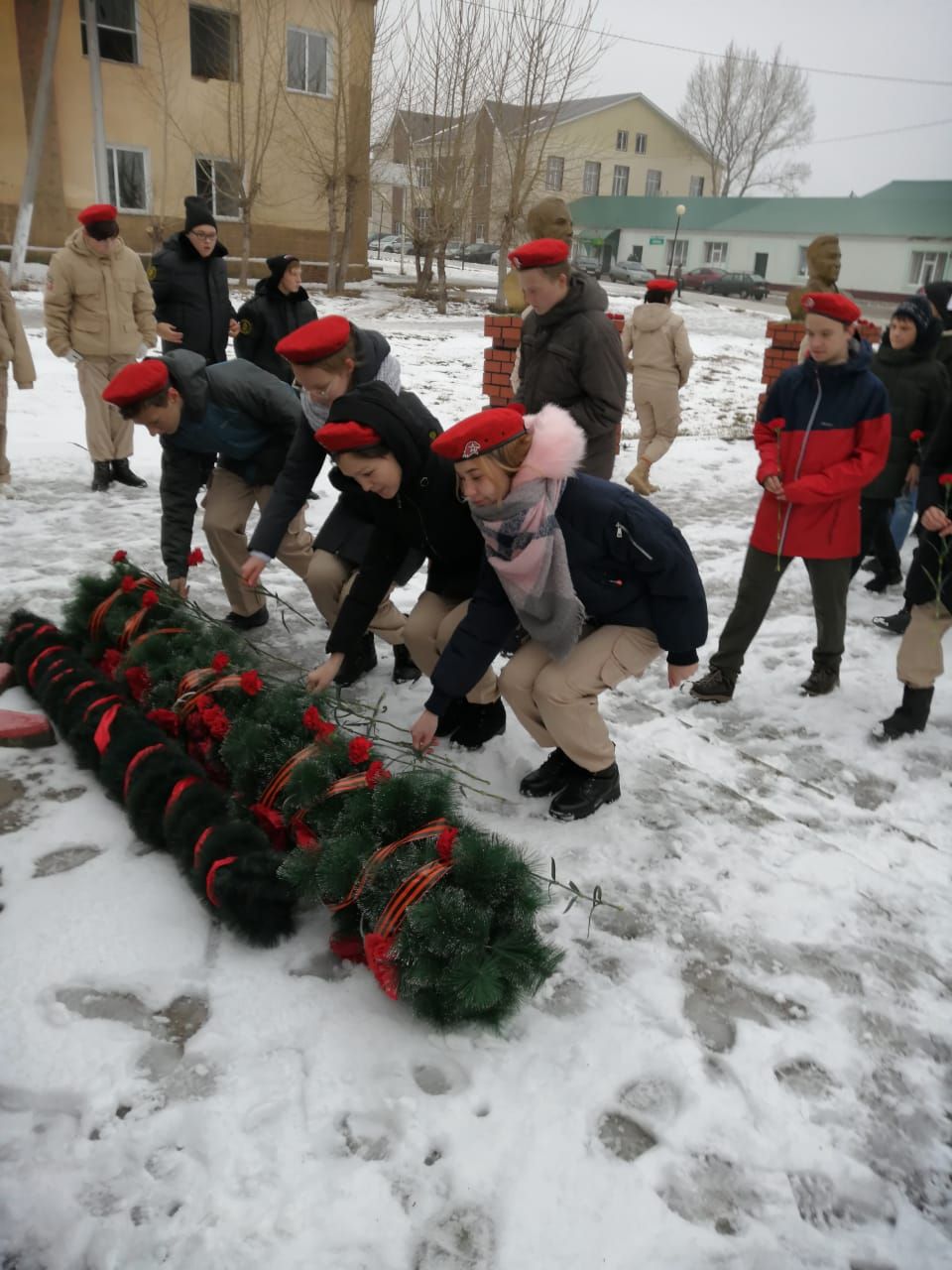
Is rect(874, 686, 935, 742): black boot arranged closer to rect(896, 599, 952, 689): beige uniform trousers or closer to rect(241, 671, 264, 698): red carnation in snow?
rect(896, 599, 952, 689): beige uniform trousers

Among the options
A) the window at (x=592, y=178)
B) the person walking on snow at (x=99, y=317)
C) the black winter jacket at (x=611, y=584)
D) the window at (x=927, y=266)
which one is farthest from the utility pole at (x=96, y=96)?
the window at (x=592, y=178)

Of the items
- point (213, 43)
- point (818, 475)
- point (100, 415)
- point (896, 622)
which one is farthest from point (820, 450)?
point (213, 43)

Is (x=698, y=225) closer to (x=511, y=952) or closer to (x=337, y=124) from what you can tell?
(x=337, y=124)

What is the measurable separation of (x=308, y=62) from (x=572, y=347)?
66.5ft

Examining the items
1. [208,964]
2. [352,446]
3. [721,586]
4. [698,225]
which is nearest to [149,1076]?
[208,964]

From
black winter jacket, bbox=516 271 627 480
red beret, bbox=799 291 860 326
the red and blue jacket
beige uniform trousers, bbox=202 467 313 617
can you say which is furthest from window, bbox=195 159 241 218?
→ red beret, bbox=799 291 860 326

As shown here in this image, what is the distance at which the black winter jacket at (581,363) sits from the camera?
149 inches

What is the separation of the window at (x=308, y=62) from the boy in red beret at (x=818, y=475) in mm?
20467

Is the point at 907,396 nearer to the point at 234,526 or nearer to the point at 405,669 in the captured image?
the point at 405,669

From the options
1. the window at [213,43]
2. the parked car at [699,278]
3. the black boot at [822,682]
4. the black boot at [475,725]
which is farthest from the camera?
the parked car at [699,278]

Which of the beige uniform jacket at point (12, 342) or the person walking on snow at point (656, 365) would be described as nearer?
the beige uniform jacket at point (12, 342)

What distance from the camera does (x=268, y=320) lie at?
5.41m

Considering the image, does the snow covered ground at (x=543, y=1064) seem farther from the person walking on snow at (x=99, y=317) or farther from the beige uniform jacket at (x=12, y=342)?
the beige uniform jacket at (x=12, y=342)

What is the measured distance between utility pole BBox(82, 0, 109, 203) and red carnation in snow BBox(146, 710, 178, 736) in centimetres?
1766
